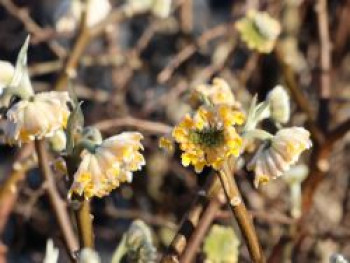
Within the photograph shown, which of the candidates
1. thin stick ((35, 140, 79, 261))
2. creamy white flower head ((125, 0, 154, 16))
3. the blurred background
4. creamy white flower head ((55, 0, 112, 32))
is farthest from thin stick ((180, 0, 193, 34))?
thin stick ((35, 140, 79, 261))

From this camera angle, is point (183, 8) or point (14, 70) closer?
point (14, 70)

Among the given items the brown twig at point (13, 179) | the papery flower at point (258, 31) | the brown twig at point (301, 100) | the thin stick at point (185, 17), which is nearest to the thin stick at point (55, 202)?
the brown twig at point (13, 179)

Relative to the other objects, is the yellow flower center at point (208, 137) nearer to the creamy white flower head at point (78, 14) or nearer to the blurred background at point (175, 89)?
the creamy white flower head at point (78, 14)

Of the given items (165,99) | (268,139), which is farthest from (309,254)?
(268,139)

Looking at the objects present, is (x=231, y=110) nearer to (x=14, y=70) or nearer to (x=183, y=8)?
(x=14, y=70)

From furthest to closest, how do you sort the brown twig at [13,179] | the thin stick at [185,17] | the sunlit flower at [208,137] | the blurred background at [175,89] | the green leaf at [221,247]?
the thin stick at [185,17] < the blurred background at [175,89] < the brown twig at [13,179] < the green leaf at [221,247] < the sunlit flower at [208,137]
